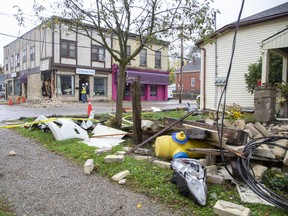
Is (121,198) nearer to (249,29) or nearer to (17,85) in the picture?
(249,29)

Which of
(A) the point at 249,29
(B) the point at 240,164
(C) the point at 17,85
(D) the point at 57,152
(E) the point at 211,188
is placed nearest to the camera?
(E) the point at 211,188

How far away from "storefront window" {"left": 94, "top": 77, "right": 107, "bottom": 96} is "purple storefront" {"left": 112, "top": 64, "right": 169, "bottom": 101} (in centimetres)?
109

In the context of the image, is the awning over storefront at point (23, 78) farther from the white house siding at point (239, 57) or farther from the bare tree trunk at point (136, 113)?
the bare tree trunk at point (136, 113)

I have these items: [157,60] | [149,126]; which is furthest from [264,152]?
[157,60]

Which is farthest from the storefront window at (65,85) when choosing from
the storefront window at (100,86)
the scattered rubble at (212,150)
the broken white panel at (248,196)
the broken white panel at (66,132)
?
the broken white panel at (248,196)

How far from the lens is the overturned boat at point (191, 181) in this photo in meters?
2.97

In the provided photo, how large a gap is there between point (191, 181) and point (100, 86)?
2705 cm

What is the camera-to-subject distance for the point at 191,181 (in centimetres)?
307

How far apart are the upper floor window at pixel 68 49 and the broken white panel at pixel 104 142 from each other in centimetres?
2159

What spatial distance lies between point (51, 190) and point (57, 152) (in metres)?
2.06

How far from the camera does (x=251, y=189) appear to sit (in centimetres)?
316

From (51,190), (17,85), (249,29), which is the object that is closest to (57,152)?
(51,190)

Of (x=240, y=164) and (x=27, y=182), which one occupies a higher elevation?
(x=240, y=164)

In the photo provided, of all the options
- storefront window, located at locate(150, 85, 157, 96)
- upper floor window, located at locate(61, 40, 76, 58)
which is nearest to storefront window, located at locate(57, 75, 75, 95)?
upper floor window, located at locate(61, 40, 76, 58)
